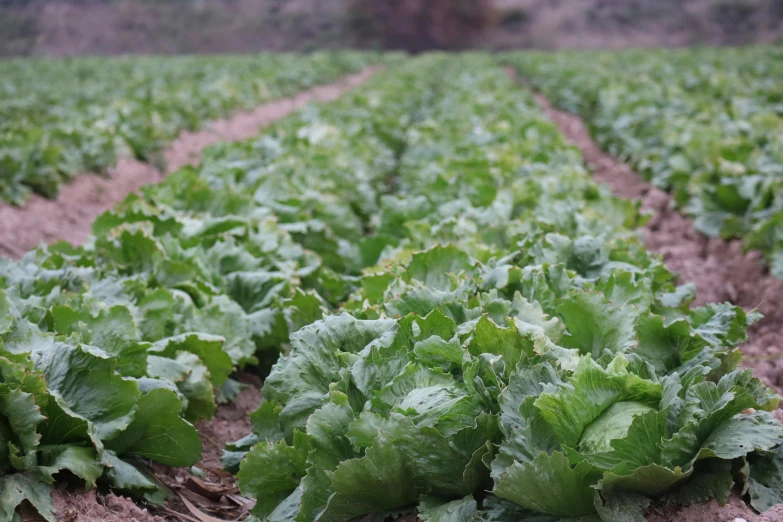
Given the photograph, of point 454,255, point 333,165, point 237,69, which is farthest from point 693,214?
point 237,69

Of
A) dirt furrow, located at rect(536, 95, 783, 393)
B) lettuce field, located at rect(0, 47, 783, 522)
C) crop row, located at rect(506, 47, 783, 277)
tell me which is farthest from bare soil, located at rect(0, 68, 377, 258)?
crop row, located at rect(506, 47, 783, 277)

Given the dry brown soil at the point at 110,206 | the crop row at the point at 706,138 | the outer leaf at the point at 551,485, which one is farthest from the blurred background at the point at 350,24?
A: the outer leaf at the point at 551,485

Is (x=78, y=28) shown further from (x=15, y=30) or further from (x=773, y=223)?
(x=773, y=223)

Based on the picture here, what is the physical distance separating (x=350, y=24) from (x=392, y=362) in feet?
190

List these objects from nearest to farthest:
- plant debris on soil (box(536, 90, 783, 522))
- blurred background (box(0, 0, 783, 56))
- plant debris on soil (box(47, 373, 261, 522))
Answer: plant debris on soil (box(536, 90, 783, 522)), plant debris on soil (box(47, 373, 261, 522)), blurred background (box(0, 0, 783, 56))

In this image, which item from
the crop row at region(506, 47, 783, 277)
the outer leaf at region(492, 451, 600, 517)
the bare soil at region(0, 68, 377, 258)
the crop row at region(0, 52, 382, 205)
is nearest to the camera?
the outer leaf at region(492, 451, 600, 517)

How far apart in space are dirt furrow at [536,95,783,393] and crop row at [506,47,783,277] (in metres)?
0.14

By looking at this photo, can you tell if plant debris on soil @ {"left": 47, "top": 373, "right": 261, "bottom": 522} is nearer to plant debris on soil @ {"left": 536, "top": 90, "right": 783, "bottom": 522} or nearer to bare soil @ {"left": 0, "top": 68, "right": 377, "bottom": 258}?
Result: plant debris on soil @ {"left": 536, "top": 90, "right": 783, "bottom": 522}

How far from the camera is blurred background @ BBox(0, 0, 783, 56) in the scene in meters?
56.4

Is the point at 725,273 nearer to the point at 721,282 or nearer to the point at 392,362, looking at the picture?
the point at 721,282

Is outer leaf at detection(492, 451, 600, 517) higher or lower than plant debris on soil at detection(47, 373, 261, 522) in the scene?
higher

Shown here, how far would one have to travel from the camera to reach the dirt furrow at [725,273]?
4.23m

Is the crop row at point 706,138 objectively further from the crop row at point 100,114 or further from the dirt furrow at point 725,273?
the crop row at point 100,114

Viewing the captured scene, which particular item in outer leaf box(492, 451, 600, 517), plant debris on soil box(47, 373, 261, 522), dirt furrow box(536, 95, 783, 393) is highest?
outer leaf box(492, 451, 600, 517)
